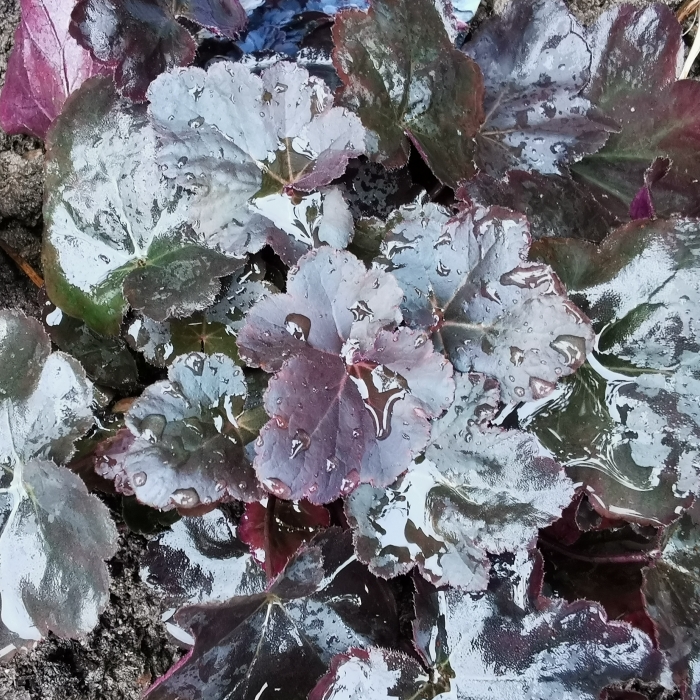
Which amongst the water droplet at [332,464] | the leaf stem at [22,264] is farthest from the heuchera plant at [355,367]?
the leaf stem at [22,264]

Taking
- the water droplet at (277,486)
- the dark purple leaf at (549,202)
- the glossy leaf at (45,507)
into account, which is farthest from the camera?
the dark purple leaf at (549,202)

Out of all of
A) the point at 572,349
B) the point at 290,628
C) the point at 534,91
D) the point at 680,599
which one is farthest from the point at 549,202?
the point at 290,628

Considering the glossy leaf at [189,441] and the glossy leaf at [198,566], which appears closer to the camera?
the glossy leaf at [189,441]

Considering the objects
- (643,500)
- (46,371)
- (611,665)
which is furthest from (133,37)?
(611,665)

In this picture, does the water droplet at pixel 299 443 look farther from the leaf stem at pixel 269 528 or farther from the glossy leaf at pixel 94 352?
the glossy leaf at pixel 94 352

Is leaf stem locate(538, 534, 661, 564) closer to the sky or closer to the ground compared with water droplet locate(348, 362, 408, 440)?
closer to the ground

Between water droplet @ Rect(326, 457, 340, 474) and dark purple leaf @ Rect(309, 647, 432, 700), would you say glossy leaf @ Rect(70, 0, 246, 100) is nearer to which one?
water droplet @ Rect(326, 457, 340, 474)

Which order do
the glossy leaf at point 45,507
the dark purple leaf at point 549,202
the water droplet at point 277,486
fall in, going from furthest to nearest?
the dark purple leaf at point 549,202, the glossy leaf at point 45,507, the water droplet at point 277,486

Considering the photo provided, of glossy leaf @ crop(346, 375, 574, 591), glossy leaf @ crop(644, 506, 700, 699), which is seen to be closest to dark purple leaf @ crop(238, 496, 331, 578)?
glossy leaf @ crop(346, 375, 574, 591)
